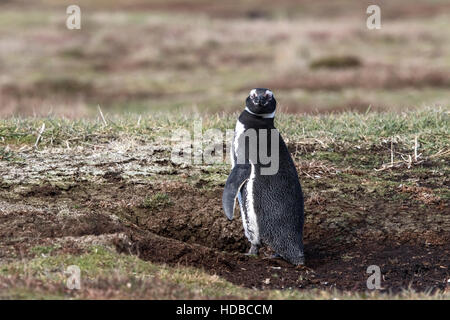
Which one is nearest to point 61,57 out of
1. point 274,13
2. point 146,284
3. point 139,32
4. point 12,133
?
point 139,32

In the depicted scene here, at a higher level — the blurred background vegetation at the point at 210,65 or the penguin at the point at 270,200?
the blurred background vegetation at the point at 210,65

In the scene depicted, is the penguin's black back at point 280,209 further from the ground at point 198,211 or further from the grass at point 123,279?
the grass at point 123,279

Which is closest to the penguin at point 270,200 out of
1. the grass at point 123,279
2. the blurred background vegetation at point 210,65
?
the grass at point 123,279

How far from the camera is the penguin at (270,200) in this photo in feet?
20.1

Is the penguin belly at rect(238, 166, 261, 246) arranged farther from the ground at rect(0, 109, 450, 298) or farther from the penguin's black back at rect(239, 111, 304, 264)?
the ground at rect(0, 109, 450, 298)

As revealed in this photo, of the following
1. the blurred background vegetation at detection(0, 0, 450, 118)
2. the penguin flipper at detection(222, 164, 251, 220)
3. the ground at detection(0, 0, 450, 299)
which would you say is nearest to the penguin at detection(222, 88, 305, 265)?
the penguin flipper at detection(222, 164, 251, 220)

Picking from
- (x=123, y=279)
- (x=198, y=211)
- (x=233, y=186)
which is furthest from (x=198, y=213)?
(x=123, y=279)

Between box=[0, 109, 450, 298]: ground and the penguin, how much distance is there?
20 cm

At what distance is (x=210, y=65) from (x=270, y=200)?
20848mm

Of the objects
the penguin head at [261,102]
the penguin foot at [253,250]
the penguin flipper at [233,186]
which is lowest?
the penguin foot at [253,250]

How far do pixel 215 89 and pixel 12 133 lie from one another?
14.7 metres

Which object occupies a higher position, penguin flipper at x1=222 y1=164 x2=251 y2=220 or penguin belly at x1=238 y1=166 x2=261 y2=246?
penguin flipper at x1=222 y1=164 x2=251 y2=220

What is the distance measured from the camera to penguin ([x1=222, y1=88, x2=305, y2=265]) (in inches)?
241

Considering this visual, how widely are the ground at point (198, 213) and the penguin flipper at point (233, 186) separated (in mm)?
415
